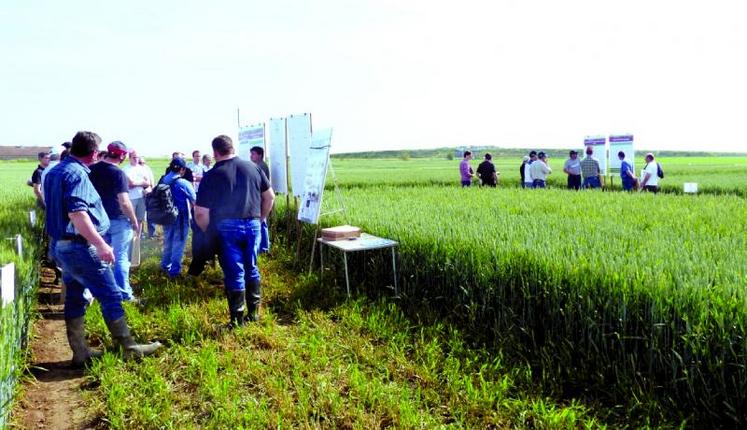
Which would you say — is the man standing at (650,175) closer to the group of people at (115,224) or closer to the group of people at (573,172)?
the group of people at (573,172)

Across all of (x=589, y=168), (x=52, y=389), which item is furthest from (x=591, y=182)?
(x=52, y=389)

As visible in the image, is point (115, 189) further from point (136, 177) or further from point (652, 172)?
point (652, 172)

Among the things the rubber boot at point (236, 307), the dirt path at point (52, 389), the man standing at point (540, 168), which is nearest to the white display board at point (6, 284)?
the dirt path at point (52, 389)

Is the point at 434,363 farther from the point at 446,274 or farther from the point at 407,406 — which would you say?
the point at 446,274

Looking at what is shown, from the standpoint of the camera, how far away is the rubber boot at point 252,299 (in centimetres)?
596

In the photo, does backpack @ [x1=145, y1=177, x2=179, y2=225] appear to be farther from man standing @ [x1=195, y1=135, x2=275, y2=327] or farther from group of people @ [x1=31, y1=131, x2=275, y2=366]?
man standing @ [x1=195, y1=135, x2=275, y2=327]

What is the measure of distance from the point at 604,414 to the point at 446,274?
92.1 inches

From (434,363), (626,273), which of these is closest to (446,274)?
(434,363)

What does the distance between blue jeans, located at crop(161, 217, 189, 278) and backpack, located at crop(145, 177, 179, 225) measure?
15 centimetres

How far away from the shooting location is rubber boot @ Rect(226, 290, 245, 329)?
226 inches

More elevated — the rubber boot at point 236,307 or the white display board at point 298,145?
the white display board at point 298,145

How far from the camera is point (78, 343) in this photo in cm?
496

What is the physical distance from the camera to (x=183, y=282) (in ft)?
25.4

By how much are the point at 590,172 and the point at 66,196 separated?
15360mm
